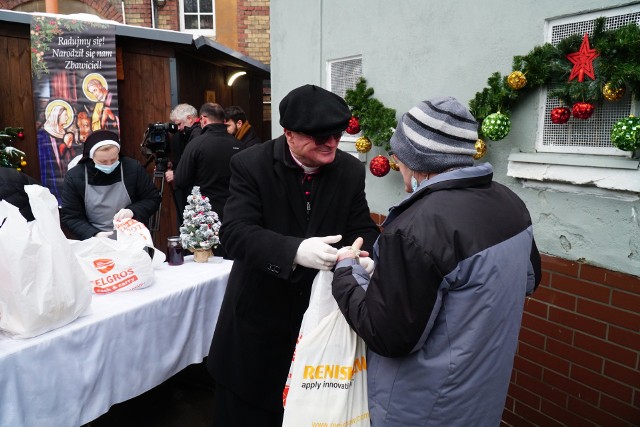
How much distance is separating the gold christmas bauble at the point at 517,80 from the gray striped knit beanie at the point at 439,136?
1298 mm

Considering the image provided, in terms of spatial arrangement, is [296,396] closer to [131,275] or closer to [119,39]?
[131,275]

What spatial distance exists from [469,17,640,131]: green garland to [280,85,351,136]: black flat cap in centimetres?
127

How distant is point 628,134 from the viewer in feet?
6.62

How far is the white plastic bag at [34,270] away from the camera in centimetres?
187

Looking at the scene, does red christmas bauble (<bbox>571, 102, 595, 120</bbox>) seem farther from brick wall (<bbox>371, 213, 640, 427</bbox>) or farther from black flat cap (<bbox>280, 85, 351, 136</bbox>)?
black flat cap (<bbox>280, 85, 351, 136</bbox>)

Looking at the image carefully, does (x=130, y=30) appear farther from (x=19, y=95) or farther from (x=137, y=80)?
(x=19, y=95)

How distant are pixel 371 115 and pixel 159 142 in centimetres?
268

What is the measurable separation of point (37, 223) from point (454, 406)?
172 cm

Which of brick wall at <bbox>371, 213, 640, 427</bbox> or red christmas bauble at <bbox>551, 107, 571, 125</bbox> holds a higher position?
red christmas bauble at <bbox>551, 107, 571, 125</bbox>

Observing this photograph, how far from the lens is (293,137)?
181 centimetres

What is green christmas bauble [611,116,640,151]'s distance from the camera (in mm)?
2014

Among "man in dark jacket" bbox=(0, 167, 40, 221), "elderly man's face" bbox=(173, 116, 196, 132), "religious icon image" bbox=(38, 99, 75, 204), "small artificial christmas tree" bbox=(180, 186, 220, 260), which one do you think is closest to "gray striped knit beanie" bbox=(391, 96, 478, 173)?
"small artificial christmas tree" bbox=(180, 186, 220, 260)

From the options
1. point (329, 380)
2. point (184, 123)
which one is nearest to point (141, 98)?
point (184, 123)

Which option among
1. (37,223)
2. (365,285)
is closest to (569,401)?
(365,285)
